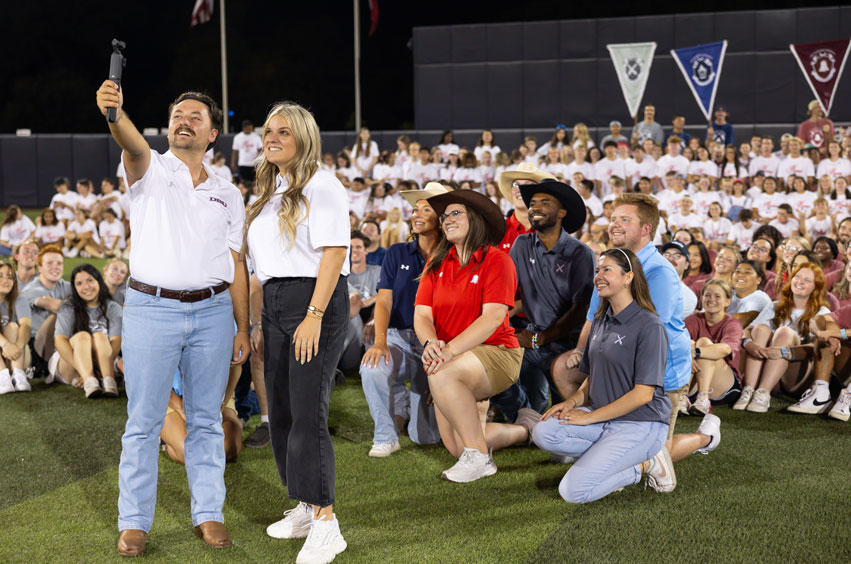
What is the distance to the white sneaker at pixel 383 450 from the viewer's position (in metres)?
5.44

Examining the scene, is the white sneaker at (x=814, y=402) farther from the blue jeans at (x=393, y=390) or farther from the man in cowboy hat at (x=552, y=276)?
Result: the blue jeans at (x=393, y=390)

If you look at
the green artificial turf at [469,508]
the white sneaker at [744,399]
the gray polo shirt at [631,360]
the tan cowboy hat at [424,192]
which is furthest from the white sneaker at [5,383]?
the white sneaker at [744,399]

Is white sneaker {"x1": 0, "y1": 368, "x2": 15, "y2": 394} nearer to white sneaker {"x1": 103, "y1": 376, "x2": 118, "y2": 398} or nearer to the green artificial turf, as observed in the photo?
white sneaker {"x1": 103, "y1": 376, "x2": 118, "y2": 398}

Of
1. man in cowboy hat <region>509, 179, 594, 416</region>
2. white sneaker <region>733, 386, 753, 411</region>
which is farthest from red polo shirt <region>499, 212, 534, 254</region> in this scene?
white sneaker <region>733, 386, 753, 411</region>

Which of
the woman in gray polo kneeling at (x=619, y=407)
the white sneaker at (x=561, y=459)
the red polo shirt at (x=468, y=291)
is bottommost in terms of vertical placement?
the white sneaker at (x=561, y=459)

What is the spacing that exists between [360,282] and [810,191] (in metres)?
8.68

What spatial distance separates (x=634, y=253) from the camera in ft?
16.1

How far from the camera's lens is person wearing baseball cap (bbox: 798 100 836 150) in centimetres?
1544

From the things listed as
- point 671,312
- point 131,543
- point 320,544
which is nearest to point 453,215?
point 671,312

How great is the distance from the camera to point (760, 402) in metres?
6.44

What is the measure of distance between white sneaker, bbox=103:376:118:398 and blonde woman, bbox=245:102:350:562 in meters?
3.55

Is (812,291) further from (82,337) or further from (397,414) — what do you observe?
(82,337)

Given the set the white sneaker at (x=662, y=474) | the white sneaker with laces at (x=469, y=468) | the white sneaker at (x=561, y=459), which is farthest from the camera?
the white sneaker at (x=561, y=459)

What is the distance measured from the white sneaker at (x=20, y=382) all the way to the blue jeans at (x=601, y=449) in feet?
14.9
